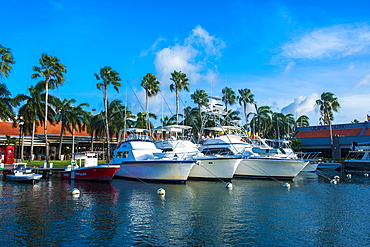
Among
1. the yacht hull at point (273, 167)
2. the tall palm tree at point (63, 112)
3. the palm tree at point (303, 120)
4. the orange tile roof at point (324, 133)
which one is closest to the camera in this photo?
the yacht hull at point (273, 167)

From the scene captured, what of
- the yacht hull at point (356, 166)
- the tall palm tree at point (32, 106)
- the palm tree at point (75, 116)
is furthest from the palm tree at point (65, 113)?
the yacht hull at point (356, 166)

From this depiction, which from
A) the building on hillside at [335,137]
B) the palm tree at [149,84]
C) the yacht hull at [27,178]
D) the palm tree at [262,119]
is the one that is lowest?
the yacht hull at [27,178]

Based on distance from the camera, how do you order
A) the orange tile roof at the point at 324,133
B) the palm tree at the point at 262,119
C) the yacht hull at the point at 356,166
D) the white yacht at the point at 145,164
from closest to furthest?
the white yacht at the point at 145,164 < the yacht hull at the point at 356,166 < the orange tile roof at the point at 324,133 < the palm tree at the point at 262,119

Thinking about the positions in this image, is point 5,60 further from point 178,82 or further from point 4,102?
point 178,82

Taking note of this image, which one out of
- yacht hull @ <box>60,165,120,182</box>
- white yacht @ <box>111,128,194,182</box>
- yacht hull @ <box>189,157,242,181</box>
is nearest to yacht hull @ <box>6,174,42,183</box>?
yacht hull @ <box>60,165,120,182</box>

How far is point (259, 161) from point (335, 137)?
3771cm

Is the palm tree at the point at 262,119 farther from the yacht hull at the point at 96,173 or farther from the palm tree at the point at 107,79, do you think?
the yacht hull at the point at 96,173

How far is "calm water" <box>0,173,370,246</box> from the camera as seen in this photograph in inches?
472

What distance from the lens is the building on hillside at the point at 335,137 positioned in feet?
203

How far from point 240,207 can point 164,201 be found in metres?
4.85

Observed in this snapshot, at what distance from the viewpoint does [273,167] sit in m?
33.6

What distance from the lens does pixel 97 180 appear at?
3075 cm

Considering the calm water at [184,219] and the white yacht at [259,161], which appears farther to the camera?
the white yacht at [259,161]

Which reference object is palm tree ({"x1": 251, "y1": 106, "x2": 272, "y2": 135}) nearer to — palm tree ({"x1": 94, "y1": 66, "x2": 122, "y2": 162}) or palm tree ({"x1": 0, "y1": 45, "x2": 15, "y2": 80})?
palm tree ({"x1": 94, "y1": 66, "x2": 122, "y2": 162})
